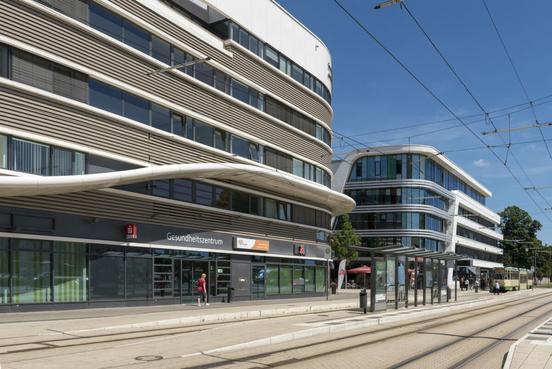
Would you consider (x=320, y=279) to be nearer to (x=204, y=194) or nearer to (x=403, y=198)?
(x=204, y=194)

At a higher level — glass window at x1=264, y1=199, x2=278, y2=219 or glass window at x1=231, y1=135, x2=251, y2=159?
glass window at x1=231, y1=135, x2=251, y2=159

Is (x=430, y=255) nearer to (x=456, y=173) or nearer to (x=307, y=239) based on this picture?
(x=307, y=239)

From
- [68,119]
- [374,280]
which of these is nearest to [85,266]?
[68,119]

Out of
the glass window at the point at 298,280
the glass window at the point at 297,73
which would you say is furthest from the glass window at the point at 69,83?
the glass window at the point at 298,280

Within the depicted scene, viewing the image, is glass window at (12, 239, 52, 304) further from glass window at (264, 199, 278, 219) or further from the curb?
glass window at (264, 199, 278, 219)

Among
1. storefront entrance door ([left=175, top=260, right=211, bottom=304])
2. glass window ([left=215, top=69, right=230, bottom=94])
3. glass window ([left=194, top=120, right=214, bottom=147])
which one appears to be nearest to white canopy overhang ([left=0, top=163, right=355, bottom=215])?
glass window ([left=194, top=120, right=214, bottom=147])

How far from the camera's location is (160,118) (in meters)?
28.6

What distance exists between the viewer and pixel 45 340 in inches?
581

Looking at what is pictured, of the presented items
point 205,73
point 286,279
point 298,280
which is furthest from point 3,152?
point 298,280

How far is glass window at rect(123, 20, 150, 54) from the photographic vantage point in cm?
2676

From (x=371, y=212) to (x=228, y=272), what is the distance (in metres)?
46.5

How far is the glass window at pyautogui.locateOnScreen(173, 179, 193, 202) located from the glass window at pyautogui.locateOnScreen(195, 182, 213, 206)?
0.56m

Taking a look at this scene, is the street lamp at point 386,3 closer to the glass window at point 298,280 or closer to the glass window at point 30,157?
the glass window at point 30,157

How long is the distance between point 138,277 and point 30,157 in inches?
318
